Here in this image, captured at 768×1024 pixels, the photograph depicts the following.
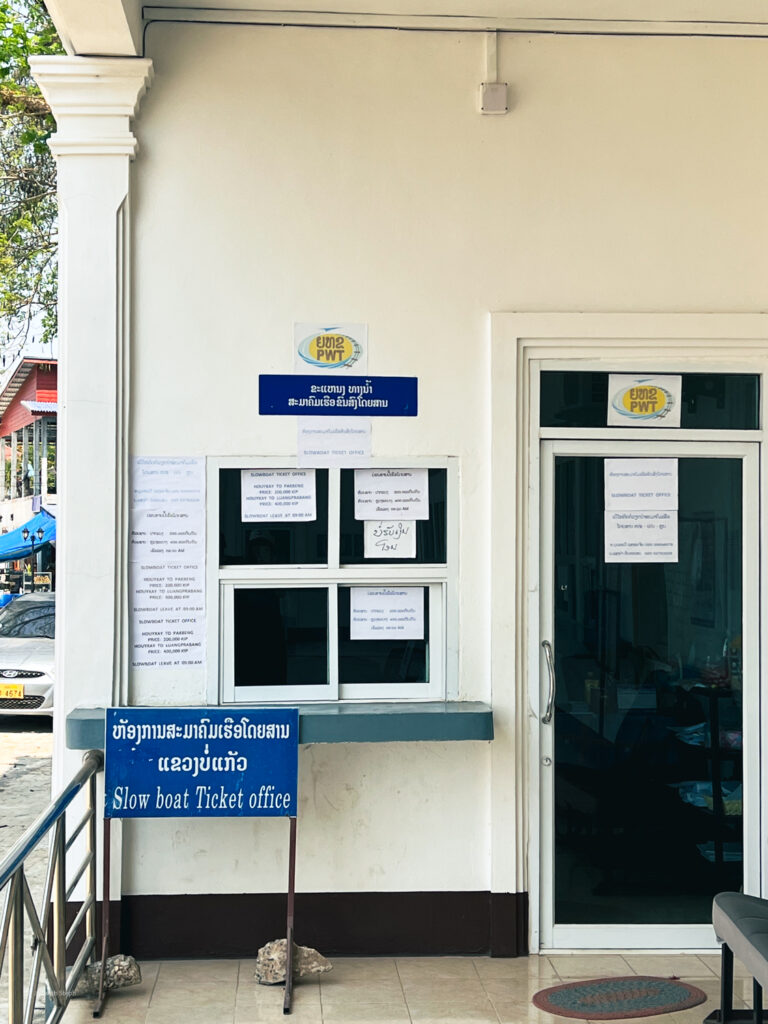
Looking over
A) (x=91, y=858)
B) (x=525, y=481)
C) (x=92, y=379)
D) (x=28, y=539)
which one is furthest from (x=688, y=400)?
(x=28, y=539)

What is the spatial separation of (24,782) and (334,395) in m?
5.91

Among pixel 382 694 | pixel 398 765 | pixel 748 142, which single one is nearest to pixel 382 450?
pixel 382 694

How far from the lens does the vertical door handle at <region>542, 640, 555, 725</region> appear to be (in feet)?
15.9

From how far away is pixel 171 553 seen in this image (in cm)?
475

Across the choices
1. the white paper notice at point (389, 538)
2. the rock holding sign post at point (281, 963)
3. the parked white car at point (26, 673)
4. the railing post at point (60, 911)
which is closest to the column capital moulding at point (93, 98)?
the white paper notice at point (389, 538)

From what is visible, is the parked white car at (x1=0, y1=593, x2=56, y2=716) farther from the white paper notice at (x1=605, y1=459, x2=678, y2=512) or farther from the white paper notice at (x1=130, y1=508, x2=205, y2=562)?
the white paper notice at (x1=605, y1=459, x2=678, y2=512)

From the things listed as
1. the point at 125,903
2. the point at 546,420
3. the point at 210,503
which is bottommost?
the point at 125,903

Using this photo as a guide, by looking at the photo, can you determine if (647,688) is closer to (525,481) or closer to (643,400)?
(525,481)

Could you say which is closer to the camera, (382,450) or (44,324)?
(382,450)

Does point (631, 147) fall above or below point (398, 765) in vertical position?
above

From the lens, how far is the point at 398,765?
15.7ft

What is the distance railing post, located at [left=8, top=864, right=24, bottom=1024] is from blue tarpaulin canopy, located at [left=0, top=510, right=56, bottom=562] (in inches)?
691

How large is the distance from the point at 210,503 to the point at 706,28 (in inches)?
115

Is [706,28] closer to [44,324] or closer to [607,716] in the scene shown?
[607,716]
